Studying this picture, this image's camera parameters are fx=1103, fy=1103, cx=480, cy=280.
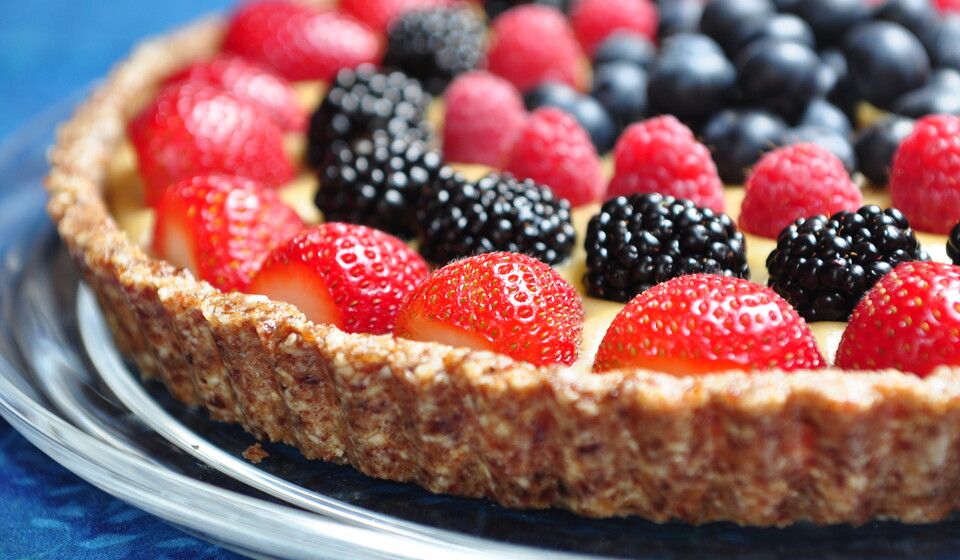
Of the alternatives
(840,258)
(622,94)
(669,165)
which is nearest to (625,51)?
(622,94)

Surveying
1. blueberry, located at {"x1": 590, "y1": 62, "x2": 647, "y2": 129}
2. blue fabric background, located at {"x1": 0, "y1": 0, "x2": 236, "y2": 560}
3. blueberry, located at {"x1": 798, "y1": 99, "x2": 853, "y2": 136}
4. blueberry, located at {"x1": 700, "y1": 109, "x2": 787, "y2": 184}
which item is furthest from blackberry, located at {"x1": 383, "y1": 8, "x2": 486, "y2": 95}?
blue fabric background, located at {"x1": 0, "y1": 0, "x2": 236, "y2": 560}

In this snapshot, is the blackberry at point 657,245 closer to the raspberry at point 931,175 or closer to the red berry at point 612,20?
the raspberry at point 931,175

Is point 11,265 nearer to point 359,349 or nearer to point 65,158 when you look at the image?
point 65,158

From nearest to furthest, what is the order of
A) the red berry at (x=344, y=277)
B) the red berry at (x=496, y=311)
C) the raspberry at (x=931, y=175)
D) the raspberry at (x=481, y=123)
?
the red berry at (x=496, y=311)
the red berry at (x=344, y=277)
the raspberry at (x=931, y=175)
the raspberry at (x=481, y=123)

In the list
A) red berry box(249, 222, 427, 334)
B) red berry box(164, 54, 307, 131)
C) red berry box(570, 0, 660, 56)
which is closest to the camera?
red berry box(249, 222, 427, 334)

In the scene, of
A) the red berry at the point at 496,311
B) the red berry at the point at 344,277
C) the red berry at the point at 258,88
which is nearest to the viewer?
the red berry at the point at 496,311

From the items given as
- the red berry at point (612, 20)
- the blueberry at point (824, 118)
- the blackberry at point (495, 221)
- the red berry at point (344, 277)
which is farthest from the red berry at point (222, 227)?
the red berry at point (612, 20)

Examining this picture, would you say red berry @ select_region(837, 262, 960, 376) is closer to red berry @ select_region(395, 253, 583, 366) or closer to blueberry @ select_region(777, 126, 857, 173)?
red berry @ select_region(395, 253, 583, 366)
